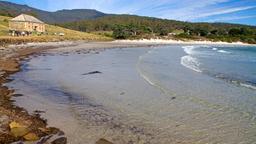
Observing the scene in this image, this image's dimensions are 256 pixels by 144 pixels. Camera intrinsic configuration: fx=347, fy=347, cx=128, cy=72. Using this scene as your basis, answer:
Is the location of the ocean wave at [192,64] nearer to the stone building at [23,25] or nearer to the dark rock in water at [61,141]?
the dark rock in water at [61,141]

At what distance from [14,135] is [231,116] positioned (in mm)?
8693

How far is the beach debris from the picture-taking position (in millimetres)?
11255

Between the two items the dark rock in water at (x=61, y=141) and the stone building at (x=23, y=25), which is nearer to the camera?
the dark rock in water at (x=61, y=141)

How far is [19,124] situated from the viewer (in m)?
12.2

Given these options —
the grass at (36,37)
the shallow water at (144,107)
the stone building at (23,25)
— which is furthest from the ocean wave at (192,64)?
the stone building at (23,25)

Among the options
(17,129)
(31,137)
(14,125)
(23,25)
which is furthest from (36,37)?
(31,137)

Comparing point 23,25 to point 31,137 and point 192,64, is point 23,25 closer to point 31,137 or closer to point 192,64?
point 192,64

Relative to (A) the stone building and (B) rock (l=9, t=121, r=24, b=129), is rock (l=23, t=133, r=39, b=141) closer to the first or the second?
(B) rock (l=9, t=121, r=24, b=129)

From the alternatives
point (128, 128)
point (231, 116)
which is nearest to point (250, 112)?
point (231, 116)

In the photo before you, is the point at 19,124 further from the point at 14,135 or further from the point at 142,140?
the point at 142,140

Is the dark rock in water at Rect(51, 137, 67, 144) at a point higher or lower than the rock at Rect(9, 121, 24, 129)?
lower

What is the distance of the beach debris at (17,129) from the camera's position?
1125 centimetres

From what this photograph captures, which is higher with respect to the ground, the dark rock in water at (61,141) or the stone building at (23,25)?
the stone building at (23,25)

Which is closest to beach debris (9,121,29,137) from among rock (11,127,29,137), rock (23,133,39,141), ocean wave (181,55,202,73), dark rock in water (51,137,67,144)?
rock (11,127,29,137)
